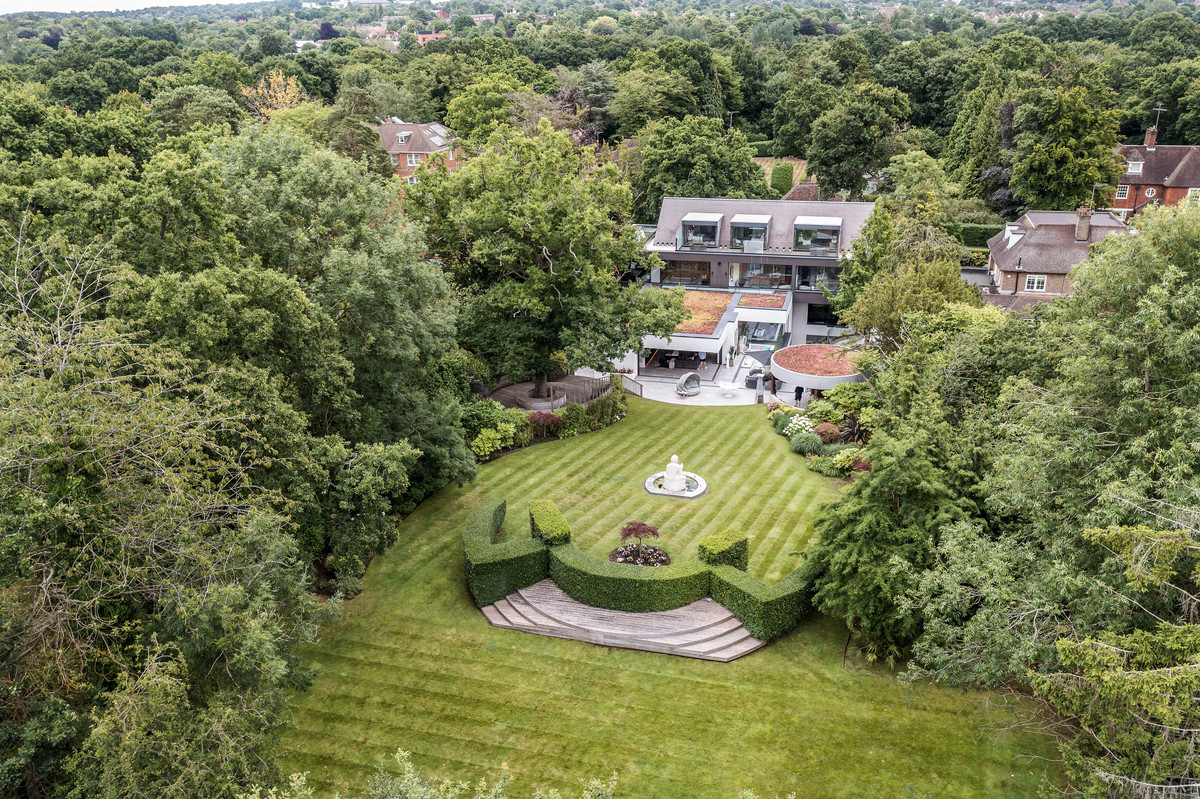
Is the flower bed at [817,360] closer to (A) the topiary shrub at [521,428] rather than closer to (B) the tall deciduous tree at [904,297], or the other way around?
(B) the tall deciduous tree at [904,297]

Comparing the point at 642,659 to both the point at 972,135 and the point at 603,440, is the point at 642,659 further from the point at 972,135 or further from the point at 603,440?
the point at 972,135

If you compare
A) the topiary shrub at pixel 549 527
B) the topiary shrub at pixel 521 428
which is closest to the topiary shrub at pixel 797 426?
the topiary shrub at pixel 521 428

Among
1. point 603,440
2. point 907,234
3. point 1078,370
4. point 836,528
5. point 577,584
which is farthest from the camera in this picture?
point 907,234

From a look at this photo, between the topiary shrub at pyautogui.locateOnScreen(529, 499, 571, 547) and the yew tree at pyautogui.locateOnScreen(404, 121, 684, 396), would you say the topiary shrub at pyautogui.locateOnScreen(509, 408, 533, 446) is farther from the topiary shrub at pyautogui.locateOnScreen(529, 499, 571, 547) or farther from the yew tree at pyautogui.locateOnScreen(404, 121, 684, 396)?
the topiary shrub at pyautogui.locateOnScreen(529, 499, 571, 547)

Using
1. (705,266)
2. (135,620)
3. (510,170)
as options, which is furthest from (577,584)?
(705,266)

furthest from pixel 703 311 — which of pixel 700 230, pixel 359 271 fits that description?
pixel 359 271

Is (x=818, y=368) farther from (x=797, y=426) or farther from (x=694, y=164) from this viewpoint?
(x=694, y=164)
